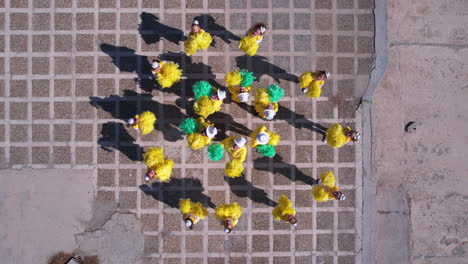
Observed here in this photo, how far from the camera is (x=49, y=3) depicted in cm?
860

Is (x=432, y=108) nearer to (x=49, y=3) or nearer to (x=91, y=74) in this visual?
(x=91, y=74)

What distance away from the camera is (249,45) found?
26.1ft

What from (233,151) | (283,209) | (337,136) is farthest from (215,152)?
(337,136)

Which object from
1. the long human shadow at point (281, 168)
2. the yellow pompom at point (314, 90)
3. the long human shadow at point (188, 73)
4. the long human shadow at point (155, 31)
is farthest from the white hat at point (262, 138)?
the long human shadow at point (155, 31)

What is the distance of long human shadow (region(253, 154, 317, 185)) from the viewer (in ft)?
28.2

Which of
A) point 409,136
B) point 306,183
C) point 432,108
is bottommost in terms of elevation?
point 306,183

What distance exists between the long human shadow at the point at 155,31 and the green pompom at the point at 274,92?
267 centimetres

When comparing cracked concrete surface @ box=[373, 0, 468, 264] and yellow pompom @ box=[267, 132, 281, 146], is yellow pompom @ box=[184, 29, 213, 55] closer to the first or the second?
yellow pompom @ box=[267, 132, 281, 146]

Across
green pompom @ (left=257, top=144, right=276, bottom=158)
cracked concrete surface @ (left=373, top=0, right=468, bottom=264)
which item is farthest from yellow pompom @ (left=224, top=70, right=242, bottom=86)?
cracked concrete surface @ (left=373, top=0, right=468, bottom=264)

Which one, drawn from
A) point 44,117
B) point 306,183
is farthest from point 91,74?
point 306,183

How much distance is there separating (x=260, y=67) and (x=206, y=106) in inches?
75.5

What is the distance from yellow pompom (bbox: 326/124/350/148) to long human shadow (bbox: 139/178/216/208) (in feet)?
11.0

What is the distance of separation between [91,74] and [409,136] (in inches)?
338

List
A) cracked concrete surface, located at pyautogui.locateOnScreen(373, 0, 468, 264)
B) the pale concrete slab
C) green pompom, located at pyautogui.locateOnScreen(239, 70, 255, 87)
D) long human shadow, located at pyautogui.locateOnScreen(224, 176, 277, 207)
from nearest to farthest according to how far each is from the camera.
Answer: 1. green pompom, located at pyautogui.locateOnScreen(239, 70, 255, 87)
2. the pale concrete slab
3. long human shadow, located at pyautogui.locateOnScreen(224, 176, 277, 207)
4. cracked concrete surface, located at pyautogui.locateOnScreen(373, 0, 468, 264)
